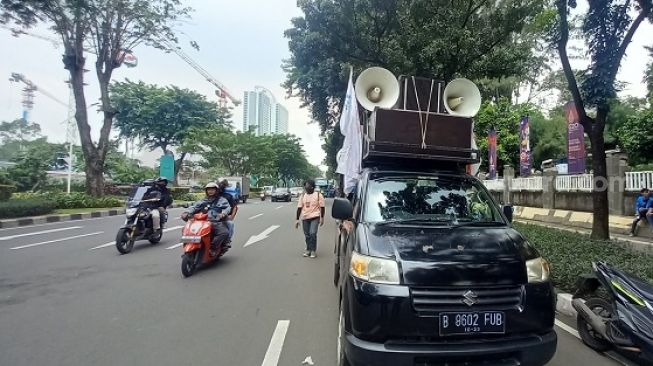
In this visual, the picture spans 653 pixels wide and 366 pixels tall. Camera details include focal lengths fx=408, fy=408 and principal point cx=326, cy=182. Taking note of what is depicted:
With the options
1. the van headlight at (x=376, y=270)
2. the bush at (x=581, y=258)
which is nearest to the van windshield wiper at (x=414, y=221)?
the van headlight at (x=376, y=270)

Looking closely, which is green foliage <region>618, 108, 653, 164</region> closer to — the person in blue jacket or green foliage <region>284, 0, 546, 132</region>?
green foliage <region>284, 0, 546, 132</region>

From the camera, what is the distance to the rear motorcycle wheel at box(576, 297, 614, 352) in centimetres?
379

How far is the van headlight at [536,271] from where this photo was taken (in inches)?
118

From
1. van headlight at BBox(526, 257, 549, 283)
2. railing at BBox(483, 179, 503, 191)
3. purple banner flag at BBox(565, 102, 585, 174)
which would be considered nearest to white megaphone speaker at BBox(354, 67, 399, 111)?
van headlight at BBox(526, 257, 549, 283)

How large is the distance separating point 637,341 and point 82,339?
16.2ft

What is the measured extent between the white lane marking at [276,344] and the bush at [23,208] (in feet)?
49.8

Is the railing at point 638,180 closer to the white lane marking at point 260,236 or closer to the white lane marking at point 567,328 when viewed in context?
the white lane marking at point 567,328

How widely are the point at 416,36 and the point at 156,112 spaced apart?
32.6 metres

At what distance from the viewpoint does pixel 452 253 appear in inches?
117

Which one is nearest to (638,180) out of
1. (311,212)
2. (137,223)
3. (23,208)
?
(311,212)

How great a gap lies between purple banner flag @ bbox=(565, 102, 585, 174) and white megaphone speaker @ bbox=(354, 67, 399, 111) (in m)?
9.18

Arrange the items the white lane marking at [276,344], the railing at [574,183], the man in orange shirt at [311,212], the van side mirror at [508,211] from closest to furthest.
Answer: the white lane marking at [276,344] < the van side mirror at [508,211] < the man in orange shirt at [311,212] < the railing at [574,183]

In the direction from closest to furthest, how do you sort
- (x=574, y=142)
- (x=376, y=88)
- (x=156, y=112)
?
(x=376, y=88)
(x=574, y=142)
(x=156, y=112)

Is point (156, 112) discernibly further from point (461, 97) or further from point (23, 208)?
point (461, 97)
